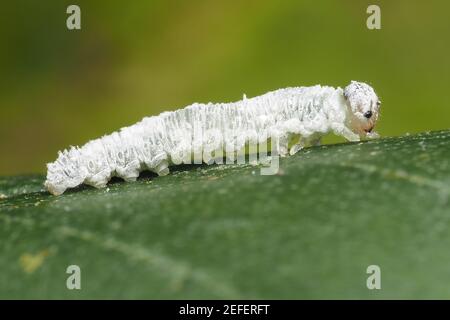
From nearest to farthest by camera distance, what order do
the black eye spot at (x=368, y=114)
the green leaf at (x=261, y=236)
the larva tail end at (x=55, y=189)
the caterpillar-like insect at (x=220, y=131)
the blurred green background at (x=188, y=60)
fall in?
the green leaf at (x=261, y=236) < the larva tail end at (x=55, y=189) < the caterpillar-like insect at (x=220, y=131) < the black eye spot at (x=368, y=114) < the blurred green background at (x=188, y=60)

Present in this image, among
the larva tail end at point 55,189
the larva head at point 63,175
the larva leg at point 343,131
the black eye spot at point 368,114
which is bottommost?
the larva tail end at point 55,189

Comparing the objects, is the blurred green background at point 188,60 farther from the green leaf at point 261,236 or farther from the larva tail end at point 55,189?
the green leaf at point 261,236

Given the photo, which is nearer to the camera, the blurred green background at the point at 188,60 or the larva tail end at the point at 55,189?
the larva tail end at the point at 55,189

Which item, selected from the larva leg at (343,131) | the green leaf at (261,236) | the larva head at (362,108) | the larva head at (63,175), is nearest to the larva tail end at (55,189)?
the larva head at (63,175)

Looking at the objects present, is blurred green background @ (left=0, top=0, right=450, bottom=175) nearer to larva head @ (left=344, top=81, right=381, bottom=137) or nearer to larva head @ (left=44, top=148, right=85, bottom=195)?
larva head @ (left=344, top=81, right=381, bottom=137)

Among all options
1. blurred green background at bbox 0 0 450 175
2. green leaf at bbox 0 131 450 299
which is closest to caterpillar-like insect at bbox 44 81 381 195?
green leaf at bbox 0 131 450 299

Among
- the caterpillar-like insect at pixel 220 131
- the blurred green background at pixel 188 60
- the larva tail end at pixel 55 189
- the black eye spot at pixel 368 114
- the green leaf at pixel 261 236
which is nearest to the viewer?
the green leaf at pixel 261 236
